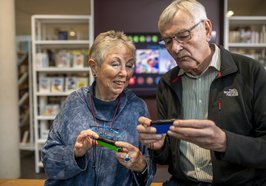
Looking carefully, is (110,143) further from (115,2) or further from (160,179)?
(115,2)

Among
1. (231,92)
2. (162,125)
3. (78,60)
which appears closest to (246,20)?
(78,60)

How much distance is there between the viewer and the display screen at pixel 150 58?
462 centimetres

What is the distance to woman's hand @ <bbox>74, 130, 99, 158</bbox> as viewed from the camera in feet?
4.31

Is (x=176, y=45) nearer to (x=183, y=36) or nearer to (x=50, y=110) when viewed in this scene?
(x=183, y=36)

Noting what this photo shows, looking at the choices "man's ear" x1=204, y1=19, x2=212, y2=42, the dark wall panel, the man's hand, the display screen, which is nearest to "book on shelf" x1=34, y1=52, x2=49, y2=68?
the dark wall panel

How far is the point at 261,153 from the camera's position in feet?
4.12

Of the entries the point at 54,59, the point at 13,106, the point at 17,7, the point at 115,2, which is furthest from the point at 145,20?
the point at 17,7

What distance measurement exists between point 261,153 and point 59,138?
956 millimetres

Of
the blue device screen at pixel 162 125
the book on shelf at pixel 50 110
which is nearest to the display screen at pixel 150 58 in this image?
the book on shelf at pixel 50 110

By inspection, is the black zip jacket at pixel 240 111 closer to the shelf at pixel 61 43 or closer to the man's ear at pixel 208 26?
the man's ear at pixel 208 26

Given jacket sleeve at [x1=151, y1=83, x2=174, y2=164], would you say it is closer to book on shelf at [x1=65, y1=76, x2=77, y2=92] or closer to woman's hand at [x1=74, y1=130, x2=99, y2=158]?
woman's hand at [x1=74, y1=130, x2=99, y2=158]

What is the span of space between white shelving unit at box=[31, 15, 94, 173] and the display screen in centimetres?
75

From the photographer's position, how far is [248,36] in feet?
15.1

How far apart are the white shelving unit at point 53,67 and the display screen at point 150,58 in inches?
29.7
